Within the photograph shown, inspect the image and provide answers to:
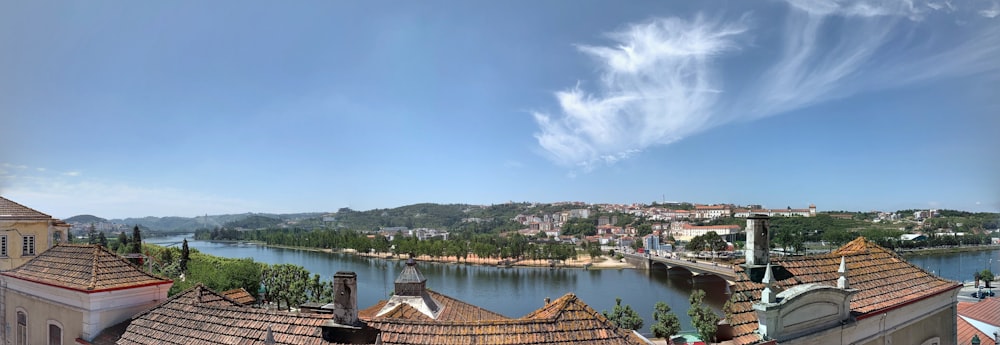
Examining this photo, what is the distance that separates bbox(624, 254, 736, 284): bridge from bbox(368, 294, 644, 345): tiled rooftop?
4984cm

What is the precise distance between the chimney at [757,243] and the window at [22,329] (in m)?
17.0

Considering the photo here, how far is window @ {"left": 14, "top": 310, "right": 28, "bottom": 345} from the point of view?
1279cm

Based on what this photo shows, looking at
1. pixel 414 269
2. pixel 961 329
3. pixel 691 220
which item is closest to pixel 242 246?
pixel 691 220

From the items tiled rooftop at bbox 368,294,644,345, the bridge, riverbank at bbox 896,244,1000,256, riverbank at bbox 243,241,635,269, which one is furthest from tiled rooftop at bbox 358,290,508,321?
riverbank at bbox 896,244,1000,256

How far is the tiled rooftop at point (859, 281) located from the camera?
25.5 ft

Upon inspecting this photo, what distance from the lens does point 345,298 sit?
23.5 feet

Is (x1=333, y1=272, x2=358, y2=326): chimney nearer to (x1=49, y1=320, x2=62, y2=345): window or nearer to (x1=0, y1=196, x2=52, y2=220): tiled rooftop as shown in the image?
(x1=49, y1=320, x2=62, y2=345): window

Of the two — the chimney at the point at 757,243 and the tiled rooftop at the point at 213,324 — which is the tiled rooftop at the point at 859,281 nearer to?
the chimney at the point at 757,243

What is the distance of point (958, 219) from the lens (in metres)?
126

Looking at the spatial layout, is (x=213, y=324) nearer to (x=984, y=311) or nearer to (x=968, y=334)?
(x=968, y=334)

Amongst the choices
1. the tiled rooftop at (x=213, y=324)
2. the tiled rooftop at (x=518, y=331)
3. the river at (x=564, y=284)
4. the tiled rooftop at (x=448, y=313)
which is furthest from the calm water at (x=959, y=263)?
the tiled rooftop at (x=213, y=324)

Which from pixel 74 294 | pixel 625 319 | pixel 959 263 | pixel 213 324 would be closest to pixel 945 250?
pixel 959 263

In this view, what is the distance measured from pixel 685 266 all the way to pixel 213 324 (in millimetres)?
69457

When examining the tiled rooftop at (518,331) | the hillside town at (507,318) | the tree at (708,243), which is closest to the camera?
the tiled rooftop at (518,331)
